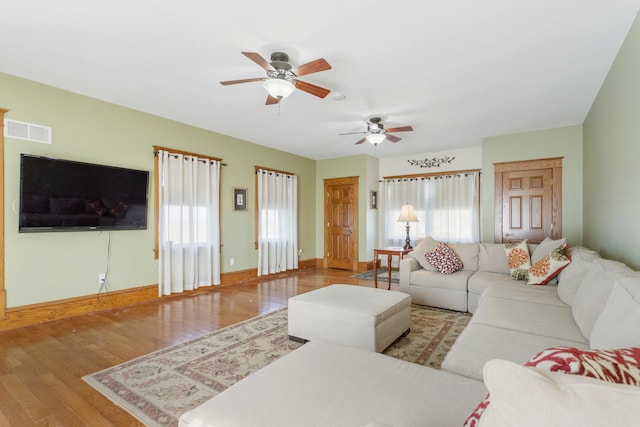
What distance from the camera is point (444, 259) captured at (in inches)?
161

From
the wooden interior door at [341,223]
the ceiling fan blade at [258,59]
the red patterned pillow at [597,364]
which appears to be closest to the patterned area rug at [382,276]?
the wooden interior door at [341,223]

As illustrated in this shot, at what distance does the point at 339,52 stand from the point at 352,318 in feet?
7.66

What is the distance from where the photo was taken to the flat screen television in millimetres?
3248

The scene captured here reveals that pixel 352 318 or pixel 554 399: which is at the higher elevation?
pixel 554 399

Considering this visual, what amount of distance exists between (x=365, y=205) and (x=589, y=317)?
5098mm

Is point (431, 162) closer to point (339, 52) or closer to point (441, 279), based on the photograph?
point (441, 279)

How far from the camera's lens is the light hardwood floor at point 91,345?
1.86 meters

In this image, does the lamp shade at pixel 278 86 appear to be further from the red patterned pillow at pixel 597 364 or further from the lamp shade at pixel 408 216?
the lamp shade at pixel 408 216

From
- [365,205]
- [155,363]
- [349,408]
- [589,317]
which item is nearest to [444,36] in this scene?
[589,317]

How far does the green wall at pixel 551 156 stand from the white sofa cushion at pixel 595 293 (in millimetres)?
3298

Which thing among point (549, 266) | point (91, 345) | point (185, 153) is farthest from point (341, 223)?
point (91, 345)

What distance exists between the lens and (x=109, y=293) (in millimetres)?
3930

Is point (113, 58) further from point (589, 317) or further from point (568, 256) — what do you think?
point (568, 256)

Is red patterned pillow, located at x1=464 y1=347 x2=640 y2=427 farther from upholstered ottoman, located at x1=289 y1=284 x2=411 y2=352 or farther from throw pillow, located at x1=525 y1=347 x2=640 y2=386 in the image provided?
upholstered ottoman, located at x1=289 y1=284 x2=411 y2=352
